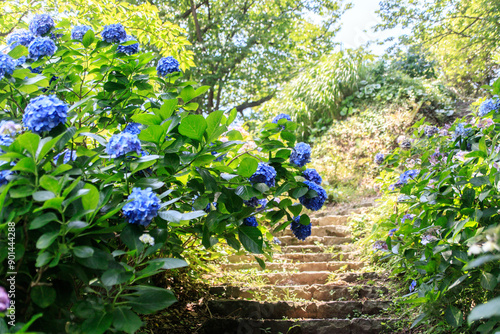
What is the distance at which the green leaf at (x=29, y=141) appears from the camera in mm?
924

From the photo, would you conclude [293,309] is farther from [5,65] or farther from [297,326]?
[5,65]

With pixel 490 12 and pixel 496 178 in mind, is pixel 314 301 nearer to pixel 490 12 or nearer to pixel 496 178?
pixel 496 178

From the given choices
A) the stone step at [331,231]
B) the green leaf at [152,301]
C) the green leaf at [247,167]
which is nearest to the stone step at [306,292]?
the stone step at [331,231]

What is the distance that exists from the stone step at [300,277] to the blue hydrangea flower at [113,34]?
84.0 inches

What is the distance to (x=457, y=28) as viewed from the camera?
7.95 m

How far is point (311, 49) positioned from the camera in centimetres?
1188

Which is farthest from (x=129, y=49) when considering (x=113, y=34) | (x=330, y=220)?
(x=330, y=220)

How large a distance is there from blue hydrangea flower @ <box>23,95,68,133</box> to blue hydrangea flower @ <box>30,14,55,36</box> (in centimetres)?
79

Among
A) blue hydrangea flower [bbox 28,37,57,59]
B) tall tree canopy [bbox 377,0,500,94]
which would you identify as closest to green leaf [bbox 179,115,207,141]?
blue hydrangea flower [bbox 28,37,57,59]

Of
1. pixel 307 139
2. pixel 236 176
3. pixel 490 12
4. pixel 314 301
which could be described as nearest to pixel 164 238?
pixel 236 176

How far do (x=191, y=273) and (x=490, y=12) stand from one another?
290 inches

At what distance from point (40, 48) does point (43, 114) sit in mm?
602

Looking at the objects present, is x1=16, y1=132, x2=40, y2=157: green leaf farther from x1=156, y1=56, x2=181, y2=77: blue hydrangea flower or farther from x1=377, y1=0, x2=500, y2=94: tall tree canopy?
x1=377, y1=0, x2=500, y2=94: tall tree canopy

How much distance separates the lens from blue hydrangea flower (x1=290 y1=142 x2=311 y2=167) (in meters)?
1.50
